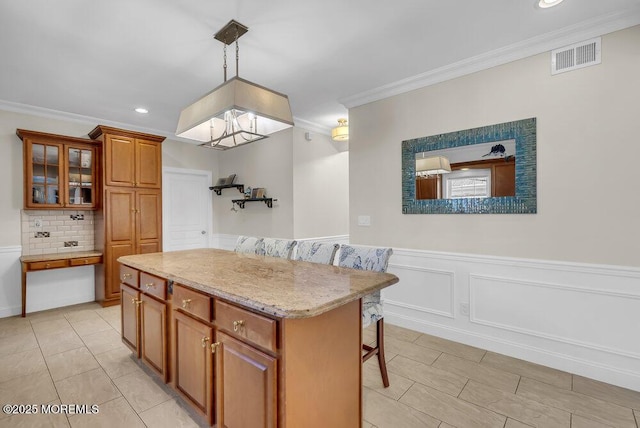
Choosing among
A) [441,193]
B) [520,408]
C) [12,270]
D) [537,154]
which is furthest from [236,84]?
[12,270]

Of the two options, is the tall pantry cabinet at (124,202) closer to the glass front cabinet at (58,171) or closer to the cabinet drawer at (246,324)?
the glass front cabinet at (58,171)

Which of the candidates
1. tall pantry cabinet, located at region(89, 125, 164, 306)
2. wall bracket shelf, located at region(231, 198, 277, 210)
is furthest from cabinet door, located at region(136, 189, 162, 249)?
wall bracket shelf, located at region(231, 198, 277, 210)

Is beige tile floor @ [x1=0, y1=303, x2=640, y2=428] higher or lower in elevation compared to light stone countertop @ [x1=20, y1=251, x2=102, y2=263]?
lower

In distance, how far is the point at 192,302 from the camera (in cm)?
174

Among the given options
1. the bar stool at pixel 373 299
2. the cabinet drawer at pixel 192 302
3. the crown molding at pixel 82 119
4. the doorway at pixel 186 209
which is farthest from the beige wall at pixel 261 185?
the cabinet drawer at pixel 192 302

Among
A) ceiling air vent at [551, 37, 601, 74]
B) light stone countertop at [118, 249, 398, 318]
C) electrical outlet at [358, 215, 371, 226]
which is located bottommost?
A: light stone countertop at [118, 249, 398, 318]

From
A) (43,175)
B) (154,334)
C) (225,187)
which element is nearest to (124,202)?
(43,175)

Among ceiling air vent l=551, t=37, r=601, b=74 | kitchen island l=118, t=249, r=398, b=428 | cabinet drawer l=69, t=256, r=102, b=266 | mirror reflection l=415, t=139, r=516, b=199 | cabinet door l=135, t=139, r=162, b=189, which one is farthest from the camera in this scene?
cabinet door l=135, t=139, r=162, b=189

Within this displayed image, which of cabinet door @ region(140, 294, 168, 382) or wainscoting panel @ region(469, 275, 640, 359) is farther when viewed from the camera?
wainscoting panel @ region(469, 275, 640, 359)

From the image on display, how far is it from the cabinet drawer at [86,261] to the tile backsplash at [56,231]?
46cm

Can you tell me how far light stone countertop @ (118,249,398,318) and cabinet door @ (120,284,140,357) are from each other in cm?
24

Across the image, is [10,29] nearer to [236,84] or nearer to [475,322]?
[236,84]

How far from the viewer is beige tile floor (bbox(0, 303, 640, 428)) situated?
186 cm

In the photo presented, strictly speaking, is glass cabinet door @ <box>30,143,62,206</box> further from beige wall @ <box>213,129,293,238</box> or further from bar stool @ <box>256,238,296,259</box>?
bar stool @ <box>256,238,296,259</box>
